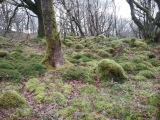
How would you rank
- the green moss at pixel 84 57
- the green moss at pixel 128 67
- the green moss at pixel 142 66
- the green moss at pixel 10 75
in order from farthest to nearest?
the green moss at pixel 84 57, the green moss at pixel 142 66, the green moss at pixel 128 67, the green moss at pixel 10 75

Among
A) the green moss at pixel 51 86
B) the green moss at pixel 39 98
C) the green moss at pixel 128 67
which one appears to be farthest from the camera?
the green moss at pixel 128 67

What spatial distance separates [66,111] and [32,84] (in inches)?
100

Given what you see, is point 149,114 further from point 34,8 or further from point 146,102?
point 34,8

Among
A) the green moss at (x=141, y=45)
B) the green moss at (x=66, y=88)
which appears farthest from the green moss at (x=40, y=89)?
the green moss at (x=141, y=45)

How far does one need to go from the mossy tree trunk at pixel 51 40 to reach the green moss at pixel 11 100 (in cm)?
337

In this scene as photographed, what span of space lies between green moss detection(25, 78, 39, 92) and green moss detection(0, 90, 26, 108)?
1.16 m

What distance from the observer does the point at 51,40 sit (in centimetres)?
948

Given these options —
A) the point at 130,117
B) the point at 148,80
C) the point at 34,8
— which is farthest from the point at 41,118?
the point at 34,8

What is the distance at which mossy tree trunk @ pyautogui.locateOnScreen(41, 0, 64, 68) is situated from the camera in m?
9.32

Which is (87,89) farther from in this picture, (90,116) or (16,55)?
Result: (16,55)

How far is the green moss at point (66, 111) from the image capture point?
575cm

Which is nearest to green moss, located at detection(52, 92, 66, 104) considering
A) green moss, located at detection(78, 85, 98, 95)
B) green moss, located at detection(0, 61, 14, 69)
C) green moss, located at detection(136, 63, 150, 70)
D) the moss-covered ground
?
the moss-covered ground

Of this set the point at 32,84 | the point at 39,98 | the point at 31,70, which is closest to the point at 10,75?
the point at 31,70

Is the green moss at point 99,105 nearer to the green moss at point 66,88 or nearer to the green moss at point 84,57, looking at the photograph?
the green moss at point 66,88
